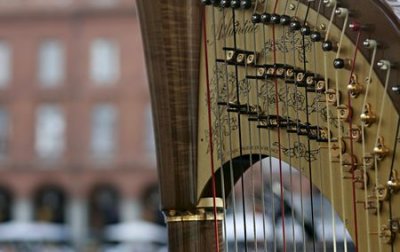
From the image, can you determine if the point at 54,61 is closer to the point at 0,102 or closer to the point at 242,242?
the point at 0,102

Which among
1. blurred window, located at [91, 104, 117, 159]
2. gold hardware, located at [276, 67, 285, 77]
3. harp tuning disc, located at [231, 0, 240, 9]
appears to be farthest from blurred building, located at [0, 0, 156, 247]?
gold hardware, located at [276, 67, 285, 77]

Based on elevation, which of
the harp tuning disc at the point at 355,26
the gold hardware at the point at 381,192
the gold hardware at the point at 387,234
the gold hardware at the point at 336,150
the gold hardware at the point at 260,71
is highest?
the gold hardware at the point at 260,71

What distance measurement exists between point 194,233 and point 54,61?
1695cm

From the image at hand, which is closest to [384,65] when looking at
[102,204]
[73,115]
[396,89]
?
[396,89]

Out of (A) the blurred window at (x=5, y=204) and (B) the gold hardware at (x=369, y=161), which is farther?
(A) the blurred window at (x=5, y=204)

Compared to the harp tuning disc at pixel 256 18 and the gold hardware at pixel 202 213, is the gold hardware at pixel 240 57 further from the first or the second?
the gold hardware at pixel 202 213

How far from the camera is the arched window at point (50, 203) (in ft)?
58.1

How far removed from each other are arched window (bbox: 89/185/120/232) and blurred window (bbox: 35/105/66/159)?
0.99 meters

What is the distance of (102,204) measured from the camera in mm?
17922

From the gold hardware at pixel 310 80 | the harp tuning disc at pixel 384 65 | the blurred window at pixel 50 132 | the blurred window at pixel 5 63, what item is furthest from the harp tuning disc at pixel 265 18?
the blurred window at pixel 5 63

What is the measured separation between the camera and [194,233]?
1.23 meters

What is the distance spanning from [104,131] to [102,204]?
55.8 inches

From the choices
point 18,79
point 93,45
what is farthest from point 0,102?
point 93,45

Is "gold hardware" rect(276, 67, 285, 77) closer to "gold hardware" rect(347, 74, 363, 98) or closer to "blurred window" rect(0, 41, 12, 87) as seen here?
"gold hardware" rect(347, 74, 363, 98)
